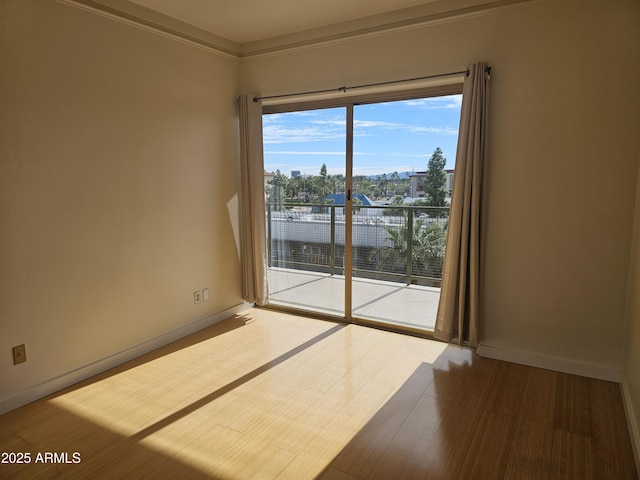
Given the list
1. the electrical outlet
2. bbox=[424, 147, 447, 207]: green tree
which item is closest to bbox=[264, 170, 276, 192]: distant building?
bbox=[424, 147, 447, 207]: green tree

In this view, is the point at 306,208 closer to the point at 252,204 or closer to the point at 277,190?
the point at 277,190

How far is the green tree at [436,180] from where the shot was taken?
345 centimetres

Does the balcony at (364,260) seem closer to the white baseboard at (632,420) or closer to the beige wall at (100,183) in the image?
the beige wall at (100,183)

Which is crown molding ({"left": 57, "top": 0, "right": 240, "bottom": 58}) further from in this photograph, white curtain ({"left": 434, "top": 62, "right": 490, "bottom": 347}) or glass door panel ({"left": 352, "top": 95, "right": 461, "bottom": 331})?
white curtain ({"left": 434, "top": 62, "right": 490, "bottom": 347})

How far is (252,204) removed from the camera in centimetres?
420

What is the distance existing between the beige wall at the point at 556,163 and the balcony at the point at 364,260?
54 cm

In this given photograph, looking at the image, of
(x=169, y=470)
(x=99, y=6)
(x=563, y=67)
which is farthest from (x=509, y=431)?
(x=99, y=6)

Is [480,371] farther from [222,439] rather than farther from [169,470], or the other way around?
[169,470]

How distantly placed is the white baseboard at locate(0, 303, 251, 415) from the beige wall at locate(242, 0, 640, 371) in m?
2.45

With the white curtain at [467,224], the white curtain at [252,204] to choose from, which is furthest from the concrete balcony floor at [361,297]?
the white curtain at [467,224]

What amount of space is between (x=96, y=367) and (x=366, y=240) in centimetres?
238

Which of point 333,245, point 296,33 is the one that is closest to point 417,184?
point 333,245

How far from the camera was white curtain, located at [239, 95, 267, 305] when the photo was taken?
160 inches

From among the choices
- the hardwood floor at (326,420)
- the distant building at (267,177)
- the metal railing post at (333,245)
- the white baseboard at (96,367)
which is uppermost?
the distant building at (267,177)
